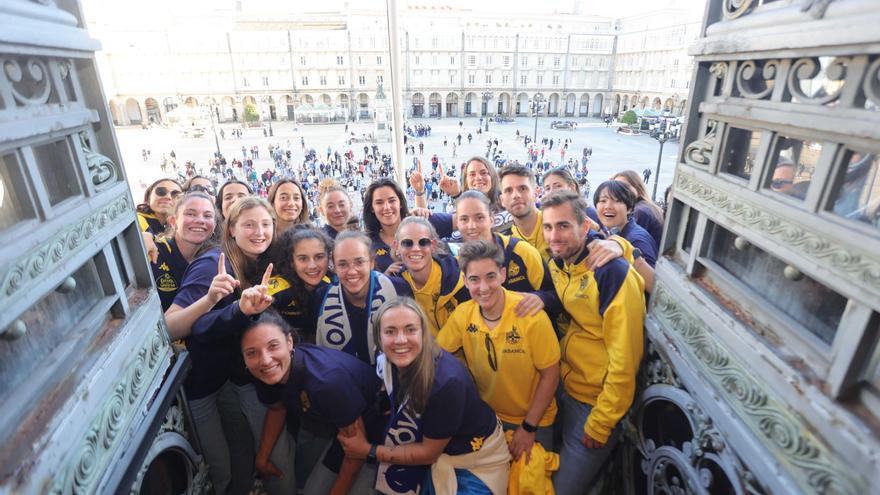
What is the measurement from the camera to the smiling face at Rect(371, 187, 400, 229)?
4016 mm

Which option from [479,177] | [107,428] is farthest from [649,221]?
[107,428]

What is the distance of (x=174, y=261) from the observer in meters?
3.37

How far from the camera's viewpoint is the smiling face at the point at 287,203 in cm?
425

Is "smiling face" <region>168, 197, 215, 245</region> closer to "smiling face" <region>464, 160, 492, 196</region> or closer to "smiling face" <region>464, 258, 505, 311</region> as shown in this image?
"smiling face" <region>464, 258, 505, 311</region>

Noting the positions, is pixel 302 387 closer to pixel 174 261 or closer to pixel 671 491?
pixel 174 261

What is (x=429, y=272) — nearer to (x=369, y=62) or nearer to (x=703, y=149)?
(x=703, y=149)

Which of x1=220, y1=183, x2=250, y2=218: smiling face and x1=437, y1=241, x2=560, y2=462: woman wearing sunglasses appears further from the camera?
x1=220, y1=183, x2=250, y2=218: smiling face

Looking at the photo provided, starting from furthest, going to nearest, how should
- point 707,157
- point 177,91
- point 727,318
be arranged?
point 177,91, point 707,157, point 727,318

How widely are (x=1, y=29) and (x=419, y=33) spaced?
5099 centimetres

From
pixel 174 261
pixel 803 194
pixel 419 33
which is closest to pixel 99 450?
pixel 174 261

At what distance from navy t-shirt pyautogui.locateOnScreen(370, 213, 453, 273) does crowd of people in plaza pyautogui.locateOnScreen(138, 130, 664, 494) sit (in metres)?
0.25

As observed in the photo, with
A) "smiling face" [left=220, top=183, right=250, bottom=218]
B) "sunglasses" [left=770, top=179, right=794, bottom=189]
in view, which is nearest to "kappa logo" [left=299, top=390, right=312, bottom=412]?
"smiling face" [left=220, top=183, right=250, bottom=218]

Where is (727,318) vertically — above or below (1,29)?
below

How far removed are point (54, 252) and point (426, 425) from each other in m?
1.89
